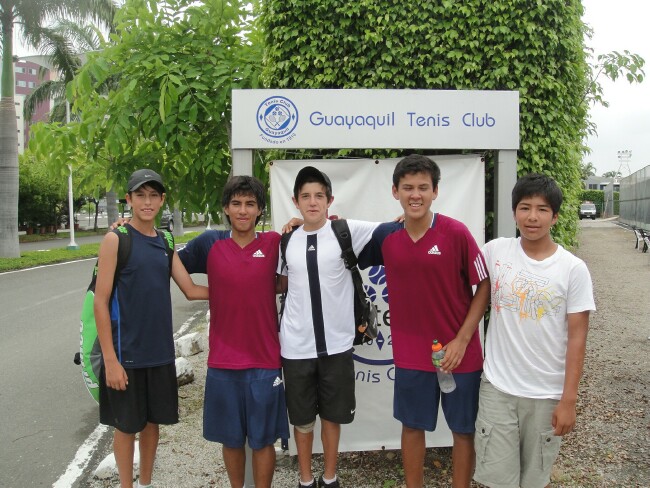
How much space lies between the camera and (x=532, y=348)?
2.61 meters

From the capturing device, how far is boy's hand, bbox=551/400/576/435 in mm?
2504

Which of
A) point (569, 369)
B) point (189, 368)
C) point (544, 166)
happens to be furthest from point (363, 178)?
point (189, 368)

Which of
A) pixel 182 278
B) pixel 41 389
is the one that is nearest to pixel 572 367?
pixel 182 278

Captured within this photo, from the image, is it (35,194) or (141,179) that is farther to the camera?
(35,194)

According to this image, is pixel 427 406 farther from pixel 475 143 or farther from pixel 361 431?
pixel 475 143

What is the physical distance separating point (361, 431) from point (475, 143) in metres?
2.13

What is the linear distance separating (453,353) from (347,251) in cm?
78

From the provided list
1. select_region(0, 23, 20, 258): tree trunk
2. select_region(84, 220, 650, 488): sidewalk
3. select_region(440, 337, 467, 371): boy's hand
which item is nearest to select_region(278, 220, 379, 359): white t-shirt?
select_region(440, 337, 467, 371): boy's hand

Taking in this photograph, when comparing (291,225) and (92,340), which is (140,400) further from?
(291,225)

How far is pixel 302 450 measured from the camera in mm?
3211

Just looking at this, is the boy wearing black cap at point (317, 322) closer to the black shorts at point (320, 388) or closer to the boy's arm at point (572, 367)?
the black shorts at point (320, 388)

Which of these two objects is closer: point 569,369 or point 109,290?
point 569,369

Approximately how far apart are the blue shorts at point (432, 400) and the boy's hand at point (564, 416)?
490mm

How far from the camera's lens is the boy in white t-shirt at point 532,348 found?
2.52 meters
